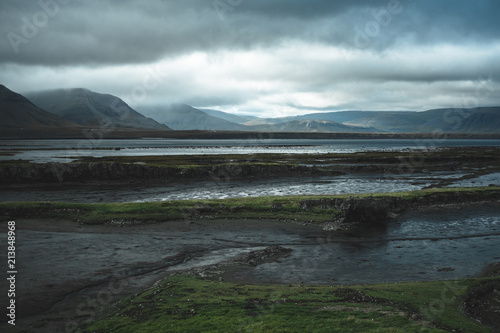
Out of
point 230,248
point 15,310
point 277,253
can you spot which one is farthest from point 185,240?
point 15,310

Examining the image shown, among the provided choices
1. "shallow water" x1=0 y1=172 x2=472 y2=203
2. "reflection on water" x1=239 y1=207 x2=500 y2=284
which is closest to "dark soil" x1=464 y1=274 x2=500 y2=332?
"reflection on water" x1=239 y1=207 x2=500 y2=284

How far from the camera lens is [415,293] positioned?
1820 centimetres

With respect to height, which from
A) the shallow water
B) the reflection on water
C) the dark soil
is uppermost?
the shallow water

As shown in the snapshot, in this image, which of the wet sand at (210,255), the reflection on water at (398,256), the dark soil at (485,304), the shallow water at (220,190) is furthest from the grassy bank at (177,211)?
the dark soil at (485,304)

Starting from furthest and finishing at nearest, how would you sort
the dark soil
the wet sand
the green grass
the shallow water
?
the shallow water
the wet sand
the dark soil
the green grass

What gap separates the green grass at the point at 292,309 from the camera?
13977 mm

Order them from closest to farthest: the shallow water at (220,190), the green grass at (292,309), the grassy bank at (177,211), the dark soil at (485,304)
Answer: the green grass at (292,309), the dark soil at (485,304), the grassy bank at (177,211), the shallow water at (220,190)

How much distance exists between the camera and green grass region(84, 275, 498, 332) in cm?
1398

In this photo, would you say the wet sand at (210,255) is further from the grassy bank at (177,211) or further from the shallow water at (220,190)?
the shallow water at (220,190)

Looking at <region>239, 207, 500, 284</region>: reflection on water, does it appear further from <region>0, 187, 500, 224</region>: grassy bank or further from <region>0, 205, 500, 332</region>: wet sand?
<region>0, 187, 500, 224</region>: grassy bank

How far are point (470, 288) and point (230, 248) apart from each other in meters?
17.3

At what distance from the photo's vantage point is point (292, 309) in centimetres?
1560

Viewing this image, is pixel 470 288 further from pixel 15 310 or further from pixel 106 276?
pixel 15 310

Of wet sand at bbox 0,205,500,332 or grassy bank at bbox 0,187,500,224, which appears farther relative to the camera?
grassy bank at bbox 0,187,500,224
